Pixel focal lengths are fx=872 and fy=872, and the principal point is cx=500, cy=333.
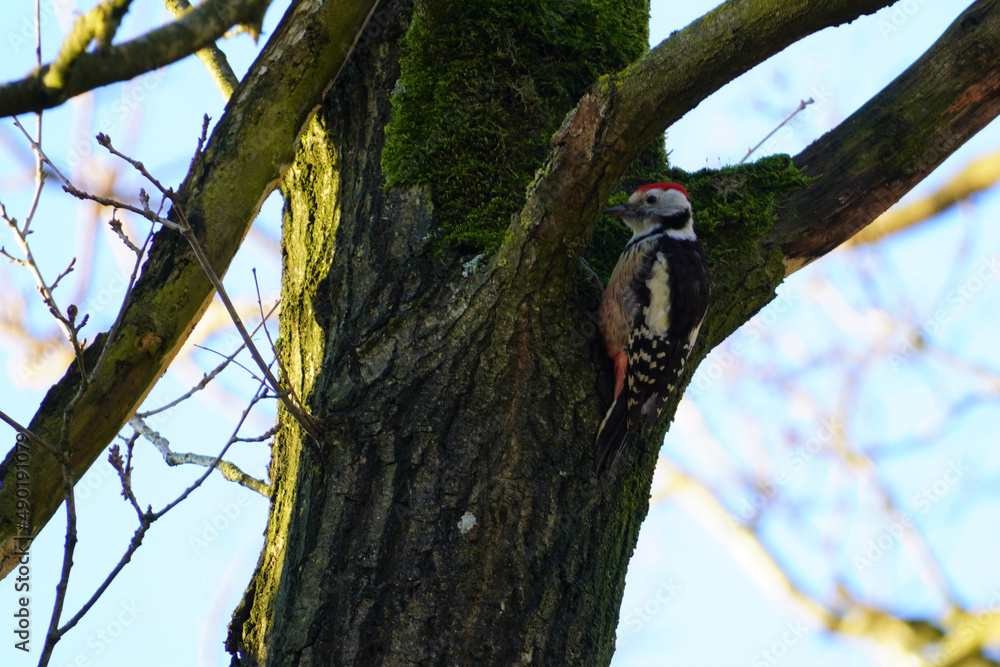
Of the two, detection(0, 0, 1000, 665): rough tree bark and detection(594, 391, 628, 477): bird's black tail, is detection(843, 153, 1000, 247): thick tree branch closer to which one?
detection(0, 0, 1000, 665): rough tree bark

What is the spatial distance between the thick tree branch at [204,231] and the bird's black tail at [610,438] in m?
1.06

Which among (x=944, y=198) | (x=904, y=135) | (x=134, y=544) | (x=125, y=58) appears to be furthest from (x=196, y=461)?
(x=944, y=198)

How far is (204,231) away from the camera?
2.18 meters

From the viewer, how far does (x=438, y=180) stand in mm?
2436

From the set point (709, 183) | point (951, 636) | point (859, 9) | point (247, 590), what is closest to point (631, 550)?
point (247, 590)

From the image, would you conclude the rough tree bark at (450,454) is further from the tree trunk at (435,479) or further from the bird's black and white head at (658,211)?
the bird's black and white head at (658,211)

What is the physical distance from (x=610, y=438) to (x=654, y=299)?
3.78 feet

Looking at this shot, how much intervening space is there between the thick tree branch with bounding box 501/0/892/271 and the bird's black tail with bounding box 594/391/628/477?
56 cm

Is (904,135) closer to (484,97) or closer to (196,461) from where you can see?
(484,97)

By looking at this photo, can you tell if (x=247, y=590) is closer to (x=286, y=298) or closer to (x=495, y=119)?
(x=286, y=298)

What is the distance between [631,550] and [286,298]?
1.25 metres

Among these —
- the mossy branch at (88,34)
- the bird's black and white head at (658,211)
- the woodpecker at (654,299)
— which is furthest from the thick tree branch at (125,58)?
the bird's black and white head at (658,211)

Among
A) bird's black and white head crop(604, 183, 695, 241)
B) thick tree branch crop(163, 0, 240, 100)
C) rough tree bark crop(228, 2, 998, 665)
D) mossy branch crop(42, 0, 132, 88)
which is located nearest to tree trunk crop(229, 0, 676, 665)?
rough tree bark crop(228, 2, 998, 665)

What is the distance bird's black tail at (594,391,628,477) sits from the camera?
7.29 ft
